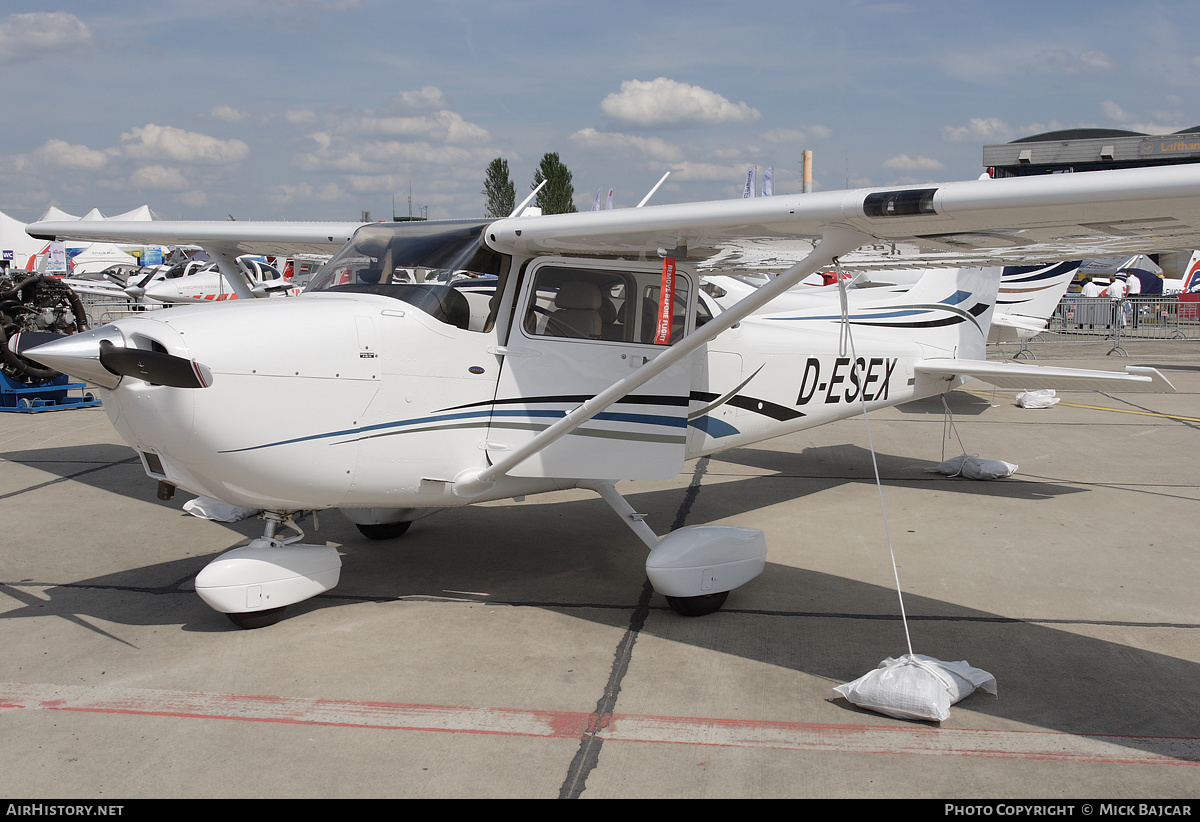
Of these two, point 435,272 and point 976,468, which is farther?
point 976,468

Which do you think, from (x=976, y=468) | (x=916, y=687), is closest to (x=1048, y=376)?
(x=976, y=468)

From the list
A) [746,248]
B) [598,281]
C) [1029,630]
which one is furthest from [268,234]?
[1029,630]

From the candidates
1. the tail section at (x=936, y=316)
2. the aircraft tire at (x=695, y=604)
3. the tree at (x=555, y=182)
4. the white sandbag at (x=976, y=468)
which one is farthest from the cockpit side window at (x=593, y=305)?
the tree at (x=555, y=182)

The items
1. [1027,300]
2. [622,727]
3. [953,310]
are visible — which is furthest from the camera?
[1027,300]

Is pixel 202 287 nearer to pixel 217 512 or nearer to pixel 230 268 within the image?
pixel 230 268

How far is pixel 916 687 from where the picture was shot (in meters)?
3.92

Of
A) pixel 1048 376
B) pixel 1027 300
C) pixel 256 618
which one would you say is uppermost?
pixel 1027 300

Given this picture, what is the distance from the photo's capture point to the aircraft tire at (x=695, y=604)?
5.12 meters

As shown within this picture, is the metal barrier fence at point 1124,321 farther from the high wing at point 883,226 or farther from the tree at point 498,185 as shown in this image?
the tree at point 498,185

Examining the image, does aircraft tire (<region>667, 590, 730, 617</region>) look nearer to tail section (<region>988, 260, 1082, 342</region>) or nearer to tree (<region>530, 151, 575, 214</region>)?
tail section (<region>988, 260, 1082, 342</region>)

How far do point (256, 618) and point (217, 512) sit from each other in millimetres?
2651

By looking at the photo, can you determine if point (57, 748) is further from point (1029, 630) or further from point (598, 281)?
point (1029, 630)

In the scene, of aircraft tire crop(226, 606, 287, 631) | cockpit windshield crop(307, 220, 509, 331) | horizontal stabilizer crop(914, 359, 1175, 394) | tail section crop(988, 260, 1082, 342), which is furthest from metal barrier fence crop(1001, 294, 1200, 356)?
aircraft tire crop(226, 606, 287, 631)

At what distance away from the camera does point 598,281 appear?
17.5 ft
